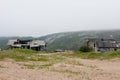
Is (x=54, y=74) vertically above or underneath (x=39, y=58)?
above

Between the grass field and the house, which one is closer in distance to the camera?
the grass field

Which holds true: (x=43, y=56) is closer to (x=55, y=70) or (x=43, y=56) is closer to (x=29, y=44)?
(x=55, y=70)

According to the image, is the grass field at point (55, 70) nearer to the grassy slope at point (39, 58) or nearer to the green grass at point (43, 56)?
the grassy slope at point (39, 58)

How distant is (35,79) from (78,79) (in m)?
3.45

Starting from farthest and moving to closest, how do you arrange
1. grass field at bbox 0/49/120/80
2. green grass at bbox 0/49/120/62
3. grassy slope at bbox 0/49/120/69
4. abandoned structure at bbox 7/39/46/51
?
abandoned structure at bbox 7/39/46/51
green grass at bbox 0/49/120/62
grassy slope at bbox 0/49/120/69
grass field at bbox 0/49/120/80

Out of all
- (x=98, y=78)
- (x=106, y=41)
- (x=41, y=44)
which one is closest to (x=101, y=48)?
(x=106, y=41)

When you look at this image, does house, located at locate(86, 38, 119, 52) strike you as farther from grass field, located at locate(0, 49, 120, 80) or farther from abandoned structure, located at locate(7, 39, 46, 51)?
grass field, located at locate(0, 49, 120, 80)

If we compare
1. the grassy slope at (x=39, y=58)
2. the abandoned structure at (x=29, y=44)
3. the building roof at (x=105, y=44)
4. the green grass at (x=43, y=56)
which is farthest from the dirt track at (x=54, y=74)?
the abandoned structure at (x=29, y=44)

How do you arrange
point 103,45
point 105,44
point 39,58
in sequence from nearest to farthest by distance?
1. point 39,58
2. point 103,45
3. point 105,44

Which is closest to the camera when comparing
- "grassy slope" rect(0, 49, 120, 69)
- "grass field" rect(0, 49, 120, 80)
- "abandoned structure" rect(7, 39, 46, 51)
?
"grass field" rect(0, 49, 120, 80)

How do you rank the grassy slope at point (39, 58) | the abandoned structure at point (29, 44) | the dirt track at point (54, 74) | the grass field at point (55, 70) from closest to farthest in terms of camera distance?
the dirt track at point (54, 74), the grass field at point (55, 70), the grassy slope at point (39, 58), the abandoned structure at point (29, 44)

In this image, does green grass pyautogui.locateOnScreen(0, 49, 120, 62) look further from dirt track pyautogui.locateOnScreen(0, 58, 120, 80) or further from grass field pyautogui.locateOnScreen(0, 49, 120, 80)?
dirt track pyautogui.locateOnScreen(0, 58, 120, 80)

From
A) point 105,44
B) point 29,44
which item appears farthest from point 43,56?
point 29,44

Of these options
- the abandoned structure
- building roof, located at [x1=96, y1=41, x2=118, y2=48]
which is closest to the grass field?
building roof, located at [x1=96, y1=41, x2=118, y2=48]
